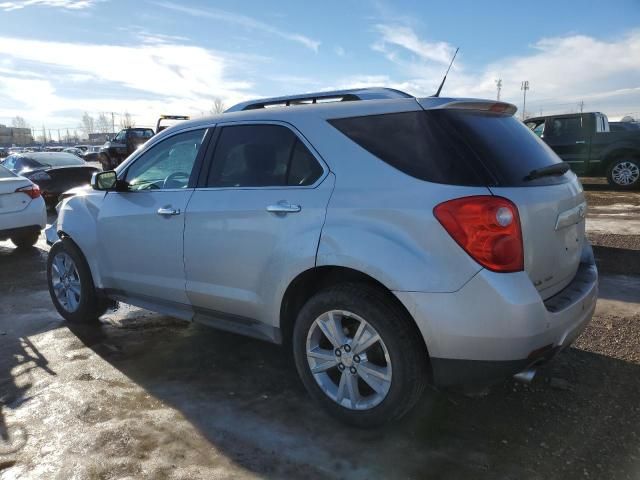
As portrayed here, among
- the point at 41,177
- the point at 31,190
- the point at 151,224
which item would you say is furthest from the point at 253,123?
the point at 41,177

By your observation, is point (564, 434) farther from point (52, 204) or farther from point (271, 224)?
point (52, 204)

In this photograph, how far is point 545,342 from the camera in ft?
8.18

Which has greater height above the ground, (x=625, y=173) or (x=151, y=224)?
(x=151, y=224)

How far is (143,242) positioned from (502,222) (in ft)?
8.38

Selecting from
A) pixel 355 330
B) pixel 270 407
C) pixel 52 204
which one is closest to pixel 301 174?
pixel 355 330

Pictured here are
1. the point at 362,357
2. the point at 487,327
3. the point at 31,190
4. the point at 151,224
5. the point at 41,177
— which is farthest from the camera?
the point at 41,177

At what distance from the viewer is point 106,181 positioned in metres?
4.15

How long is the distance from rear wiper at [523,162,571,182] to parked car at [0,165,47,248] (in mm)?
7077

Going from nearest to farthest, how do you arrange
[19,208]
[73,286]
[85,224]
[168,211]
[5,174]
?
[168,211]
[85,224]
[73,286]
[19,208]
[5,174]

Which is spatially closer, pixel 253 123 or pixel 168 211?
pixel 253 123

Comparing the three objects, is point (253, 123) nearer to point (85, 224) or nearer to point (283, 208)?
point (283, 208)

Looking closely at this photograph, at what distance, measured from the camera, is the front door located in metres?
3.63

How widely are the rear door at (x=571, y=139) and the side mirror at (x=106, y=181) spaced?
11589mm

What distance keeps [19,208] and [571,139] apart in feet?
40.0
